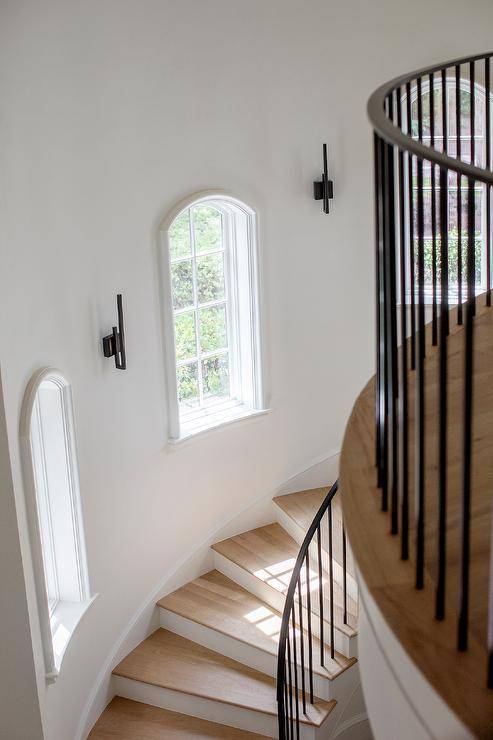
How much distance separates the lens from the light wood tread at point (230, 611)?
6184 mm

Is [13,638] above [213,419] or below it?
below

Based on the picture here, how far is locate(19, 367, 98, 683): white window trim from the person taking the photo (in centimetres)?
467

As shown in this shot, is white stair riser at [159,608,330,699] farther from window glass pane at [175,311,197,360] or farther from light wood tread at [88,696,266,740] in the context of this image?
window glass pane at [175,311,197,360]

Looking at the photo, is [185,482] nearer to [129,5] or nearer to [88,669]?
[88,669]

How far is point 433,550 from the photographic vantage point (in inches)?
83.8

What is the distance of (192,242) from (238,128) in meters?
Answer: 0.86

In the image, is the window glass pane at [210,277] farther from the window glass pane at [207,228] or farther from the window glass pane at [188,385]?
the window glass pane at [188,385]

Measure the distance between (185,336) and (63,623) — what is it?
222 centimetres

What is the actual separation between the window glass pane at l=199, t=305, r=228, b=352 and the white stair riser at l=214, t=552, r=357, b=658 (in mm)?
1586

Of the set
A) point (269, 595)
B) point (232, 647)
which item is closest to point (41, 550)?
point (232, 647)

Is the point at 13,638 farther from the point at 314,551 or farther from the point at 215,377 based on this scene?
the point at 215,377

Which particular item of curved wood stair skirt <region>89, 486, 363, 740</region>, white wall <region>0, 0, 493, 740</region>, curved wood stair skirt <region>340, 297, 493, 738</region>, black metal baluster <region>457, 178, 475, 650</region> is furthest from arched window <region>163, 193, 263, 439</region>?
black metal baluster <region>457, 178, 475, 650</region>

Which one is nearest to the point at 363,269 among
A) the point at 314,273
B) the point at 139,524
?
the point at 314,273

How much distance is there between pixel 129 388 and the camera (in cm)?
596
